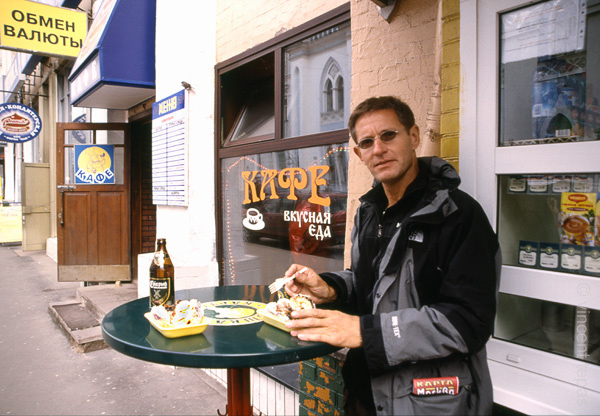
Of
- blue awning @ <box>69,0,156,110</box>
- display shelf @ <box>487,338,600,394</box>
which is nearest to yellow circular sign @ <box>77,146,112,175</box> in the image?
blue awning @ <box>69,0,156,110</box>

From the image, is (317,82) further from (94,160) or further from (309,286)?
(94,160)

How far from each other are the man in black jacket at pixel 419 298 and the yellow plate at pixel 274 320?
0.17m

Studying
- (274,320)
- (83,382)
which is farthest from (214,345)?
(83,382)

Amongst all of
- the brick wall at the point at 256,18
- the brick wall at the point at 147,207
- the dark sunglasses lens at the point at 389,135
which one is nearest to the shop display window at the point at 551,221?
the dark sunglasses lens at the point at 389,135

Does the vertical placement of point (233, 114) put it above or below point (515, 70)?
above

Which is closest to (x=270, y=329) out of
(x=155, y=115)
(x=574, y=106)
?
(x=574, y=106)

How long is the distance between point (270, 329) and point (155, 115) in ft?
14.4

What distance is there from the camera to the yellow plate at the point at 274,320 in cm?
168

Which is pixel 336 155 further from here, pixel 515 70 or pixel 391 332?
pixel 391 332

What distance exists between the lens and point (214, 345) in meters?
1.52

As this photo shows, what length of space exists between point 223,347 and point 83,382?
3.35 meters

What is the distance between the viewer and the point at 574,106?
174 cm

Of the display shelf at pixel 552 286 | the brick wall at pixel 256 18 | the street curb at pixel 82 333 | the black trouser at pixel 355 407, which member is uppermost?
the brick wall at pixel 256 18

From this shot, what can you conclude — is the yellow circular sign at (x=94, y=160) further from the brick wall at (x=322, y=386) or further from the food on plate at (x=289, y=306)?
the food on plate at (x=289, y=306)
